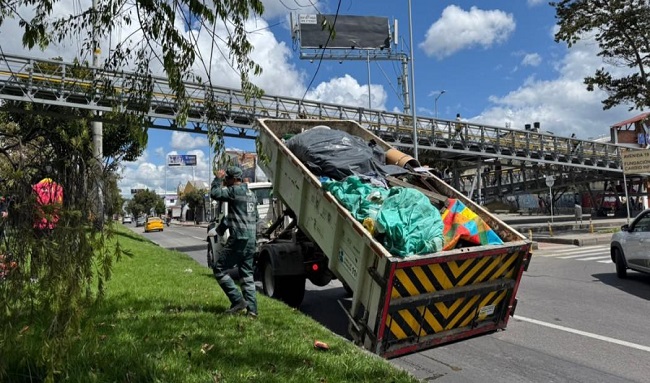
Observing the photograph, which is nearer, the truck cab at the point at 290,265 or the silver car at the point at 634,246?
the truck cab at the point at 290,265

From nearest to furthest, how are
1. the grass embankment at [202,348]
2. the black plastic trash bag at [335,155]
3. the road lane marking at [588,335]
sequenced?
the grass embankment at [202,348], the road lane marking at [588,335], the black plastic trash bag at [335,155]

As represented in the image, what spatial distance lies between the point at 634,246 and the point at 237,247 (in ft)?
27.1

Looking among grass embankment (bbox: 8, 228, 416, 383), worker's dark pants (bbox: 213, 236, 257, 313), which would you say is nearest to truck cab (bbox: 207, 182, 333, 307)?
grass embankment (bbox: 8, 228, 416, 383)

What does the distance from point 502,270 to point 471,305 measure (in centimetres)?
57

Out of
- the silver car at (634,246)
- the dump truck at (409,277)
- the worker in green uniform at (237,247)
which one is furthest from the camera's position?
the silver car at (634,246)

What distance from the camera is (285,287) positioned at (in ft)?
26.3

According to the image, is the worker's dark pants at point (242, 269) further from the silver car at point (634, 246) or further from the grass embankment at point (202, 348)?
the silver car at point (634, 246)

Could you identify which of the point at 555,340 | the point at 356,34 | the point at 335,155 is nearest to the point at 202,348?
the point at 335,155

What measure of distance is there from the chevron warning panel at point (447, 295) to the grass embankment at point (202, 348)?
0.70 m

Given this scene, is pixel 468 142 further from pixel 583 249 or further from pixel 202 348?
pixel 202 348

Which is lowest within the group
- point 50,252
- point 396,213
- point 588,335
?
point 588,335

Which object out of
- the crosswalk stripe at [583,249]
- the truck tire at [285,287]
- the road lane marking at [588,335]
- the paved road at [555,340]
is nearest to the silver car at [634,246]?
the paved road at [555,340]

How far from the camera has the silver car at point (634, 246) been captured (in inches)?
376

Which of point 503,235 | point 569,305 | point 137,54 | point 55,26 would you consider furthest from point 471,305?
point 55,26
